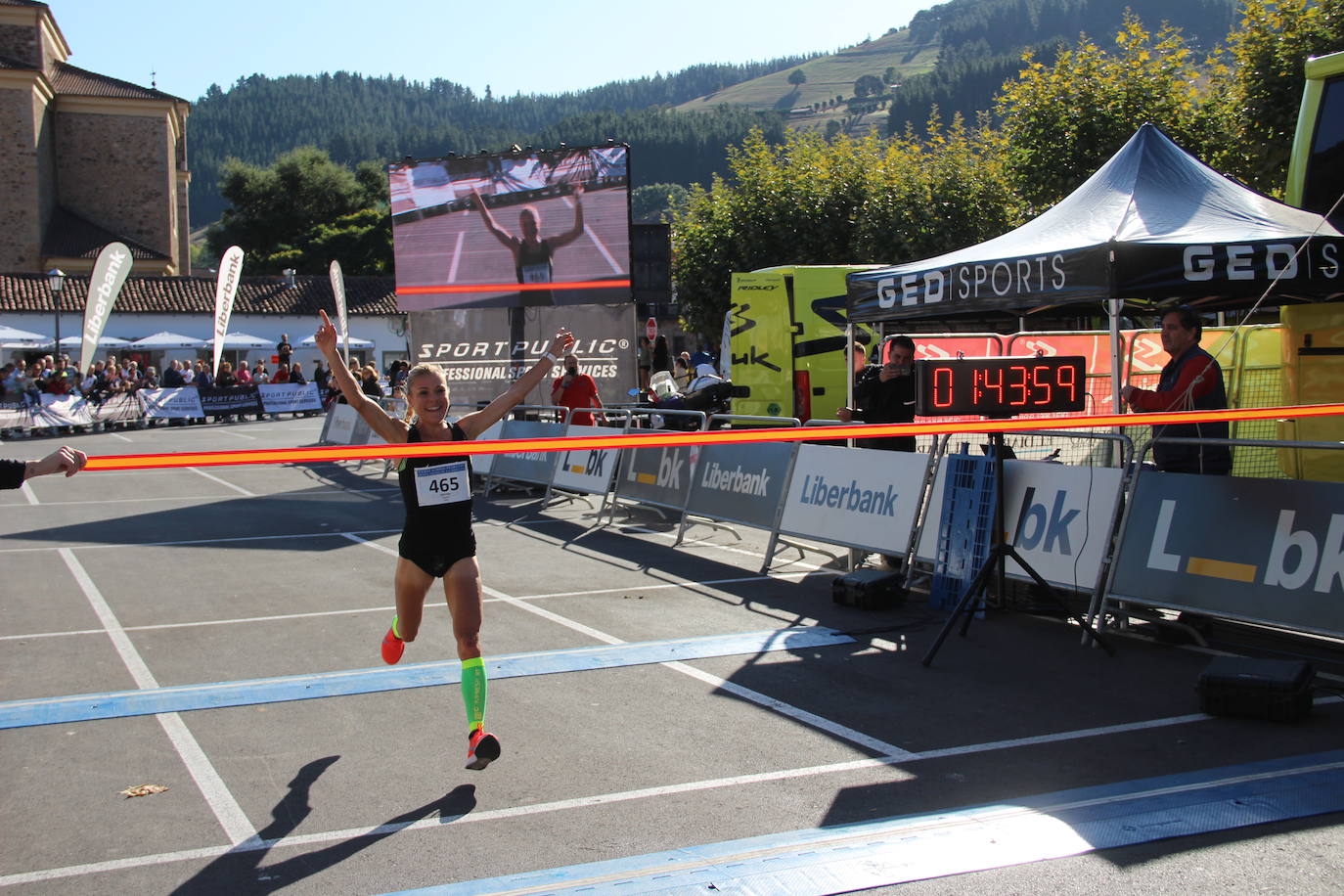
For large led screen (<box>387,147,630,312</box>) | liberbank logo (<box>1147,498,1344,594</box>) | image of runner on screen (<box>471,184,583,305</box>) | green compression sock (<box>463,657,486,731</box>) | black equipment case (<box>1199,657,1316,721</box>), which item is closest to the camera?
green compression sock (<box>463,657,486,731</box>)

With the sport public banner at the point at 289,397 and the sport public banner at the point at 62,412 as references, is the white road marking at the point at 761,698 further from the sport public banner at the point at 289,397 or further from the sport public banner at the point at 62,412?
the sport public banner at the point at 289,397

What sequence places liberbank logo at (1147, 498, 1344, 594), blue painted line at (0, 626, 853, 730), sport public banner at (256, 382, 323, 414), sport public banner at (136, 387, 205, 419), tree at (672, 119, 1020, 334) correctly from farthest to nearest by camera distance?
1. sport public banner at (256, 382, 323, 414)
2. sport public banner at (136, 387, 205, 419)
3. tree at (672, 119, 1020, 334)
4. liberbank logo at (1147, 498, 1344, 594)
5. blue painted line at (0, 626, 853, 730)

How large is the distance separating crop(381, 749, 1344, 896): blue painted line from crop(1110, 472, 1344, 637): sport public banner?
5.56ft

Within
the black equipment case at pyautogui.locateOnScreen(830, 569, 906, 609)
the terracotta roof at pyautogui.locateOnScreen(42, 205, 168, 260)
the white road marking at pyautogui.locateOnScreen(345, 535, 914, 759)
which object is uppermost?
the terracotta roof at pyautogui.locateOnScreen(42, 205, 168, 260)

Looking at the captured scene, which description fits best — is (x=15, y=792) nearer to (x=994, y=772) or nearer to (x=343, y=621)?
(x=343, y=621)

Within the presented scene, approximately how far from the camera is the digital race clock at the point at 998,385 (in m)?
7.77

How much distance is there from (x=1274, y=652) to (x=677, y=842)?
15.4 ft

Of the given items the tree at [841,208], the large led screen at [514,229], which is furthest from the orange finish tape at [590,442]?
the tree at [841,208]

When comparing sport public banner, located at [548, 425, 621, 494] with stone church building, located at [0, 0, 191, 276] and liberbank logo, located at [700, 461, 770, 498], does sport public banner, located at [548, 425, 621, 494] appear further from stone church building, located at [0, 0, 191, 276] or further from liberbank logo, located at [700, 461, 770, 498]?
stone church building, located at [0, 0, 191, 276]

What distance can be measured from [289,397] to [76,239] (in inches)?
1379

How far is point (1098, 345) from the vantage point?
16.9 meters

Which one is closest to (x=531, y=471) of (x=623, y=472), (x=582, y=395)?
(x=582, y=395)

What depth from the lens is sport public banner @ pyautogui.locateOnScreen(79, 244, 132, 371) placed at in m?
26.8

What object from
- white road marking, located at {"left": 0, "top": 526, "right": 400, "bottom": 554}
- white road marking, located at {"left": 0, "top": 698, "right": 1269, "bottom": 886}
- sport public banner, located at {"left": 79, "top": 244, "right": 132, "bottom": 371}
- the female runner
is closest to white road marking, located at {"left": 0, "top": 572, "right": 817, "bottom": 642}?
white road marking, located at {"left": 0, "top": 698, "right": 1269, "bottom": 886}
